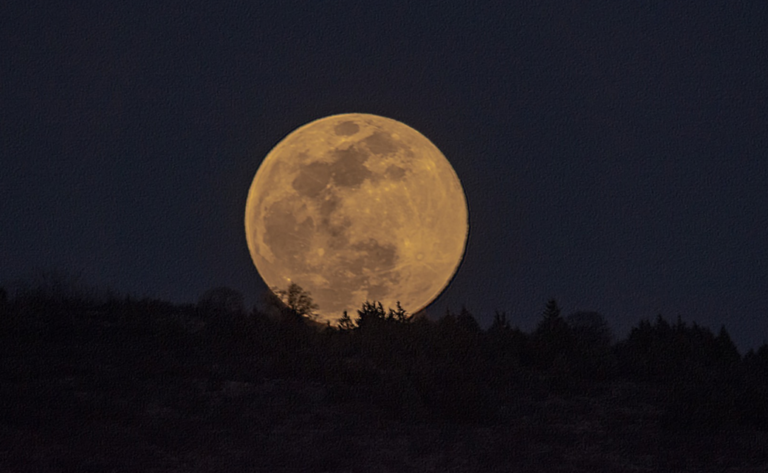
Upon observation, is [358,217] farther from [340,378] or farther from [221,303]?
[340,378]

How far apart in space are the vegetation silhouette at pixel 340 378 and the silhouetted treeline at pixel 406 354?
0.04m

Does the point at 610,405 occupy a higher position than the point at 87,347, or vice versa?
the point at 87,347

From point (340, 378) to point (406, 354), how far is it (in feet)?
6.74

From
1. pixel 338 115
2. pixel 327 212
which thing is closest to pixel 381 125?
pixel 338 115

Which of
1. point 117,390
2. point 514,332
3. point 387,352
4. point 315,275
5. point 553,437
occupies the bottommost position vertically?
point 553,437

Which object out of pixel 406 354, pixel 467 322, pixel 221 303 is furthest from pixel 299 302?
pixel 406 354

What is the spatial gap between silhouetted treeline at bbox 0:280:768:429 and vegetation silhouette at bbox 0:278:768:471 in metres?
0.04

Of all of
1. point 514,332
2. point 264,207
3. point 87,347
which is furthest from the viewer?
point 264,207

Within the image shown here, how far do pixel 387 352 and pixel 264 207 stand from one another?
7.82 metres

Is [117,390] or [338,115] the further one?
[338,115]

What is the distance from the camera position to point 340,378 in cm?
1462

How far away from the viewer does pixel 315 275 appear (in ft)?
71.1

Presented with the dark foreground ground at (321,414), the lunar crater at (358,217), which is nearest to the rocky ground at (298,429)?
the dark foreground ground at (321,414)

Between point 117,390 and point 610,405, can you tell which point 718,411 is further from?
point 117,390
